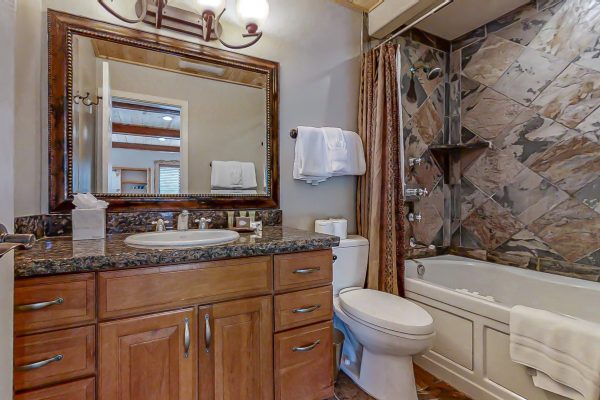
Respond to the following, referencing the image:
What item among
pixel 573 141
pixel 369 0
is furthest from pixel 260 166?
pixel 573 141

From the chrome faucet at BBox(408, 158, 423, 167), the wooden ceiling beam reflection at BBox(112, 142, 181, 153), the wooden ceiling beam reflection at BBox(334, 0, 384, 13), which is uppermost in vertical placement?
the wooden ceiling beam reflection at BBox(334, 0, 384, 13)

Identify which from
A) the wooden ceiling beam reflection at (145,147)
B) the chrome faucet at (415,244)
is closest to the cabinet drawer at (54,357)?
the wooden ceiling beam reflection at (145,147)

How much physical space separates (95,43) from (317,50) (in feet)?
4.26

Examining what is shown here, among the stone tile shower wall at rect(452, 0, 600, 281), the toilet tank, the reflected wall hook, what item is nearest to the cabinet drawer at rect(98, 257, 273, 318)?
the toilet tank

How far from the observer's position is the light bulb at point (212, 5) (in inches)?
59.9

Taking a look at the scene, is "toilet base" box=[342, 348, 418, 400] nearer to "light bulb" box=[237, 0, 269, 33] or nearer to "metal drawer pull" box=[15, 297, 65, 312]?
"metal drawer pull" box=[15, 297, 65, 312]

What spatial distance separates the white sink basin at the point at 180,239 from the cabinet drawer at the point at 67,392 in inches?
17.6

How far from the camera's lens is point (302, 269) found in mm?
1269

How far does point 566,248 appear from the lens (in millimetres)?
1995

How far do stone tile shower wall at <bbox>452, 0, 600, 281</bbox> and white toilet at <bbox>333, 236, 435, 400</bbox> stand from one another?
1258 millimetres

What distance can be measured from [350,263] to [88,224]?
1.42 meters

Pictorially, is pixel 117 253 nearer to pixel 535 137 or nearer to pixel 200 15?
pixel 200 15

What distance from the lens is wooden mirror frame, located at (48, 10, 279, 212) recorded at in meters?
1.32

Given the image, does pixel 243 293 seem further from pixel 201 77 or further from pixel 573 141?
pixel 573 141
